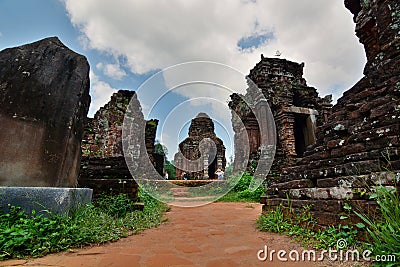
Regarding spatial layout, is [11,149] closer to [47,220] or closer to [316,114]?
[47,220]

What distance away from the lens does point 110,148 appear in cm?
889

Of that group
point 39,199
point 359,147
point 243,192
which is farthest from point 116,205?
point 243,192

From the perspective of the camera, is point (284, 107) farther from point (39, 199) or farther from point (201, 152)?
point (201, 152)

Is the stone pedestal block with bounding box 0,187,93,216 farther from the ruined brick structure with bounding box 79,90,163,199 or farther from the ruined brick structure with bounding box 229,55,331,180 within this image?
the ruined brick structure with bounding box 229,55,331,180

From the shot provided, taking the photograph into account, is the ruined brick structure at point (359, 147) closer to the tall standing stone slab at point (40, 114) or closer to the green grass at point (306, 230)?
the green grass at point (306, 230)

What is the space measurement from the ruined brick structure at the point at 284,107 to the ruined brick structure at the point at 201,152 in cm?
947

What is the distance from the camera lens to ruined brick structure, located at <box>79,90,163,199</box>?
4.45 meters

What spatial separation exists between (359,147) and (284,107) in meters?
7.42

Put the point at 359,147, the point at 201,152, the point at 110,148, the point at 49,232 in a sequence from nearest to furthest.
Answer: the point at 49,232 < the point at 359,147 < the point at 110,148 < the point at 201,152

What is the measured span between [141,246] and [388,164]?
8.33 ft

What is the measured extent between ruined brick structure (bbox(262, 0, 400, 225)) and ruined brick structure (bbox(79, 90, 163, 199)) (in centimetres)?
276

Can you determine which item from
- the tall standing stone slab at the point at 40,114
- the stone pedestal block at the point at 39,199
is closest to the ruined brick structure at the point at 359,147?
the stone pedestal block at the point at 39,199

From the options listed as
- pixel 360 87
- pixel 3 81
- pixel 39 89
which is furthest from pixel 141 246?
pixel 360 87

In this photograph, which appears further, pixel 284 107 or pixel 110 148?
pixel 284 107
